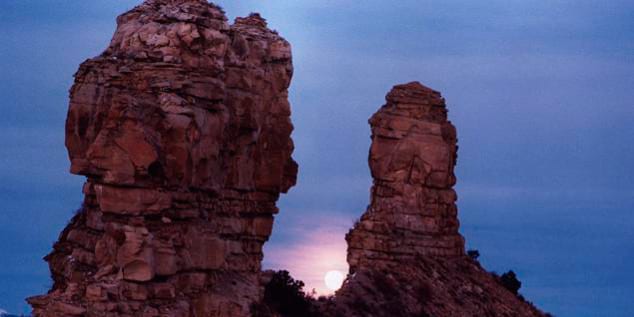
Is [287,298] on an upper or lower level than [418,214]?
lower

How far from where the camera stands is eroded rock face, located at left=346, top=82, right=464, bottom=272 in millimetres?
80938

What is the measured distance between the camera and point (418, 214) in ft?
267

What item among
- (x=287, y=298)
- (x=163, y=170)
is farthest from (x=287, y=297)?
(x=163, y=170)

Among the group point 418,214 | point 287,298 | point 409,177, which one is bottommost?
point 287,298

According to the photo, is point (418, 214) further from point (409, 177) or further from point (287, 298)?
point (287, 298)

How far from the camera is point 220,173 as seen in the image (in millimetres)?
61406

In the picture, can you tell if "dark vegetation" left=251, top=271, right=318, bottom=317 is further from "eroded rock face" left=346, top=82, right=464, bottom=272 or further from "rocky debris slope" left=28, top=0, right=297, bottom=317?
"eroded rock face" left=346, top=82, right=464, bottom=272

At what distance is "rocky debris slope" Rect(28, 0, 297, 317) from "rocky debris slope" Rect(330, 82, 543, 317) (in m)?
16.7

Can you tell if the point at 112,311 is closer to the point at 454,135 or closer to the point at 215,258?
the point at 215,258

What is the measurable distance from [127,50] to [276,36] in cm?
849

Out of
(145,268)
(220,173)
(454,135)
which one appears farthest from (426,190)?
(145,268)

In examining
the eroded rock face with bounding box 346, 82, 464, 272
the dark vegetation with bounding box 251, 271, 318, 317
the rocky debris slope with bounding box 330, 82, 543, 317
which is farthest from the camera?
the eroded rock face with bounding box 346, 82, 464, 272

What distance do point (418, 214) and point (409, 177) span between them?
1.59 m

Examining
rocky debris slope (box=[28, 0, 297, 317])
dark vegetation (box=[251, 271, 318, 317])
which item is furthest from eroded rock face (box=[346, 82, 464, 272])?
rocky debris slope (box=[28, 0, 297, 317])
